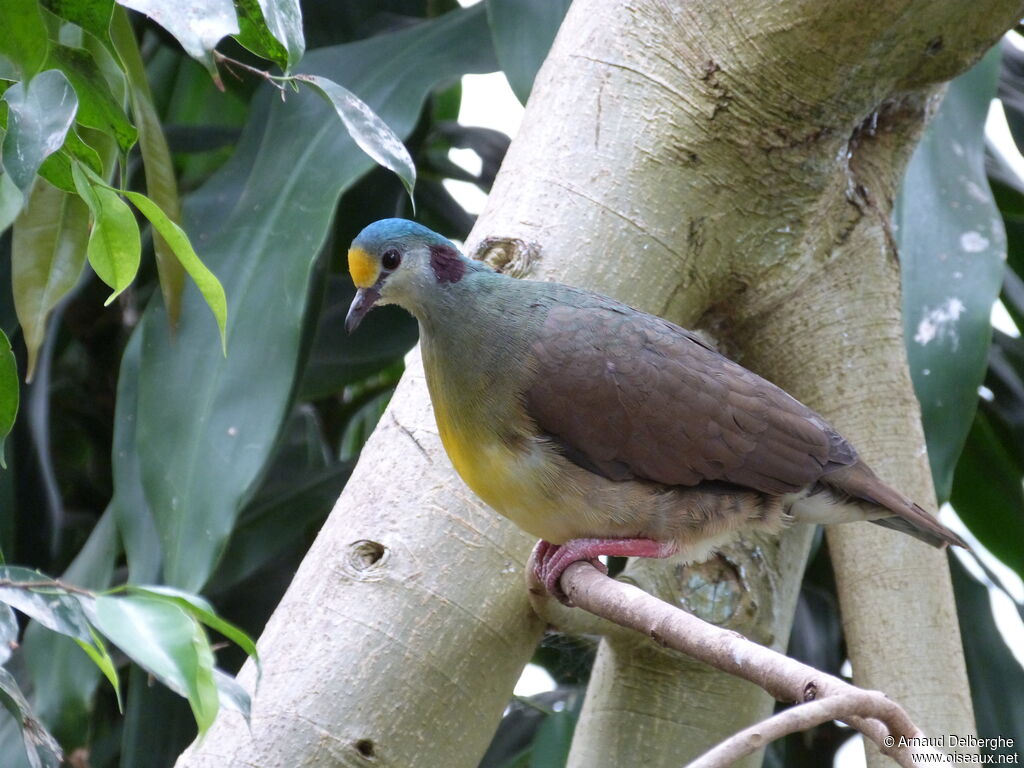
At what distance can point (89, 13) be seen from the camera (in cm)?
135

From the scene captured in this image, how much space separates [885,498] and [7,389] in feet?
4.71

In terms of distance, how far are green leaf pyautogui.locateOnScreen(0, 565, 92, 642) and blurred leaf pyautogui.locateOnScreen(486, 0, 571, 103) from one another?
1.84 meters

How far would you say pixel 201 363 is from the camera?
2.37 metres

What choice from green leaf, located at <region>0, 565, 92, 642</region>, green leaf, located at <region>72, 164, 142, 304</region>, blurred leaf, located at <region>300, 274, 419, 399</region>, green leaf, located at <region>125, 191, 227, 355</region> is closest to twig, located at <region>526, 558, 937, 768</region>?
green leaf, located at <region>0, 565, 92, 642</region>

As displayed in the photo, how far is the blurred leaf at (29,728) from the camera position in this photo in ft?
3.55

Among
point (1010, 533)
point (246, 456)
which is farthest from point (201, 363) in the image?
point (1010, 533)

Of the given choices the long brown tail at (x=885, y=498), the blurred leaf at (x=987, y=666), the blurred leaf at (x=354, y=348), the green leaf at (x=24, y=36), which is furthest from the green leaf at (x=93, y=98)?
the blurred leaf at (x=987, y=666)

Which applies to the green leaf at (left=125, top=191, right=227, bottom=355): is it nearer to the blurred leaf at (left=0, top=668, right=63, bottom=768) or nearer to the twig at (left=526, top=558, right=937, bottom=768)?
the blurred leaf at (left=0, top=668, right=63, bottom=768)

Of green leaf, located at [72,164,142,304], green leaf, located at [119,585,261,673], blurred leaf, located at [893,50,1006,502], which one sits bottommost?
green leaf, located at [119,585,261,673]

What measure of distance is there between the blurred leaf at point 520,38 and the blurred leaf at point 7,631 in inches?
73.1

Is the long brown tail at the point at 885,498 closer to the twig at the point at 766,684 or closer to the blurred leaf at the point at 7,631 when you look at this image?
the twig at the point at 766,684

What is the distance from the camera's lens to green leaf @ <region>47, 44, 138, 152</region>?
1354 millimetres

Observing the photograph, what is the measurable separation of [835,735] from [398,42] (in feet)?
6.82

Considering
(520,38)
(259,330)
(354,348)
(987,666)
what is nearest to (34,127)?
(259,330)
